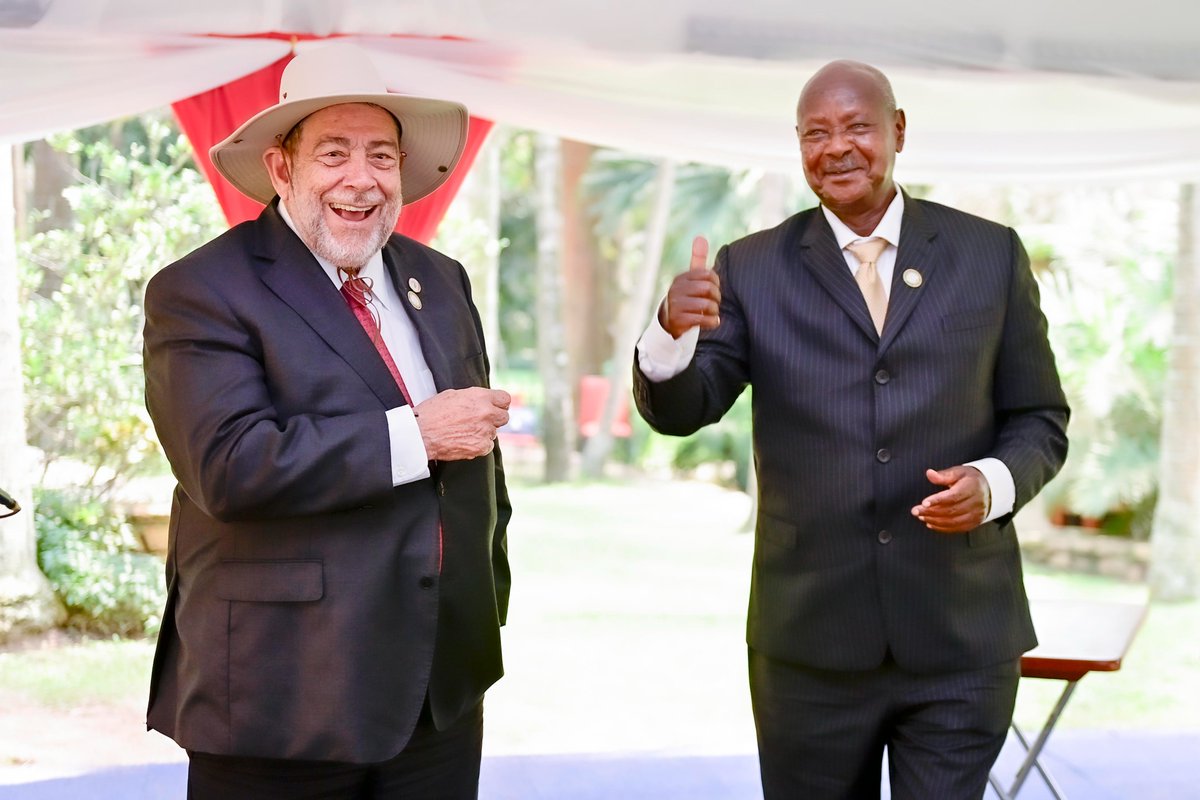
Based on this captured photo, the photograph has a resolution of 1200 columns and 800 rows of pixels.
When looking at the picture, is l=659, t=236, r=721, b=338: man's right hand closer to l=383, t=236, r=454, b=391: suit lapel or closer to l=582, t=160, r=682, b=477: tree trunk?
l=383, t=236, r=454, b=391: suit lapel

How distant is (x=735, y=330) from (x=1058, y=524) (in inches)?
328

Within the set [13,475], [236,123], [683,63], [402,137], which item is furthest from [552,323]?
[402,137]

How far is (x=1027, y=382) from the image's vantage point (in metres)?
2.52

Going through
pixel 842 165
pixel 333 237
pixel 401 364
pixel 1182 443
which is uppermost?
pixel 842 165

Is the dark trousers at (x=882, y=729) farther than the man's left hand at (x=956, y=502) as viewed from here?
Yes

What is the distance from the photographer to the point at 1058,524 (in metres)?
10.3

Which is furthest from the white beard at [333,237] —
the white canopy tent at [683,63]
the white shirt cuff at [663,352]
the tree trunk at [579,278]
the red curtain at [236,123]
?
the tree trunk at [579,278]

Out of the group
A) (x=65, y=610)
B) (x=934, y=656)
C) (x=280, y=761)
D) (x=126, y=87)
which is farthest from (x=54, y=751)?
(x=934, y=656)

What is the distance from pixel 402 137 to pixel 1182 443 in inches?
276

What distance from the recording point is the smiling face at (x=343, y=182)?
2.34m

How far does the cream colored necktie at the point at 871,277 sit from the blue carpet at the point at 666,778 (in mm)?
2281

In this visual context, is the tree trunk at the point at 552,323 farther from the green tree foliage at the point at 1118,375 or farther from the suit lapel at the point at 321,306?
the suit lapel at the point at 321,306

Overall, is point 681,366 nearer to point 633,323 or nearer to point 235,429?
point 235,429

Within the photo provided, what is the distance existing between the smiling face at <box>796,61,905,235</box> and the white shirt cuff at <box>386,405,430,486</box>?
2.84ft
